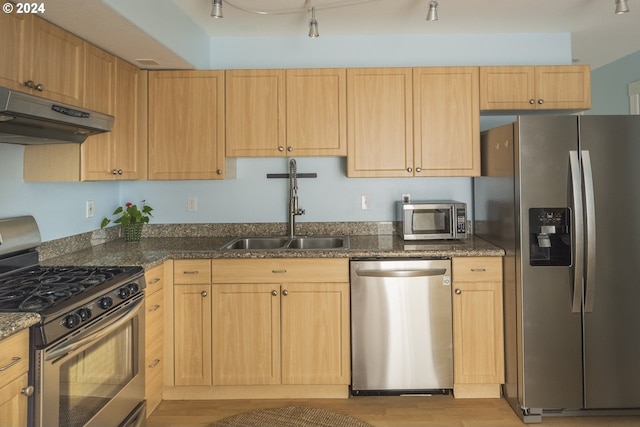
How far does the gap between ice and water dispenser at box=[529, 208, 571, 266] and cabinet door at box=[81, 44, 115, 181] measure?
2.52 m

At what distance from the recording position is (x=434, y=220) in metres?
3.00

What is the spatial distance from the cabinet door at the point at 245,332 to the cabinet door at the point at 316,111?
40.8 inches

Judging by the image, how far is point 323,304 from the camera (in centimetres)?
270

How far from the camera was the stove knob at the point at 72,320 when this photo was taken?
166 centimetres

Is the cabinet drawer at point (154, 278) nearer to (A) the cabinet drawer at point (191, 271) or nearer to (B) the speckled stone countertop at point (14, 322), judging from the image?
(A) the cabinet drawer at point (191, 271)

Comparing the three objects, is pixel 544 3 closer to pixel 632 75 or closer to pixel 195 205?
pixel 632 75

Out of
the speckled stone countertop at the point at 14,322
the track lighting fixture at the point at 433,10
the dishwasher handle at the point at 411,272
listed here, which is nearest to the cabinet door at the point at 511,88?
the track lighting fixture at the point at 433,10

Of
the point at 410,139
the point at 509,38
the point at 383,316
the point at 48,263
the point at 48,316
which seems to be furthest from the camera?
the point at 509,38

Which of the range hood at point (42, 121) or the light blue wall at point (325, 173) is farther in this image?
the light blue wall at point (325, 173)

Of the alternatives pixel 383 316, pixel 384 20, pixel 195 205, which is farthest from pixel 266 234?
pixel 384 20

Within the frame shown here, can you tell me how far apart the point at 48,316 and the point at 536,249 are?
2411mm

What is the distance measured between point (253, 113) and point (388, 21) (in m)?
1.17

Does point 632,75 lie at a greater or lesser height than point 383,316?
greater

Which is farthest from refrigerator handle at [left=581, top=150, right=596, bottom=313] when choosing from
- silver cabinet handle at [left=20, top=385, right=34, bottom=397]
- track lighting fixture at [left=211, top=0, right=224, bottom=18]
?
silver cabinet handle at [left=20, top=385, right=34, bottom=397]
